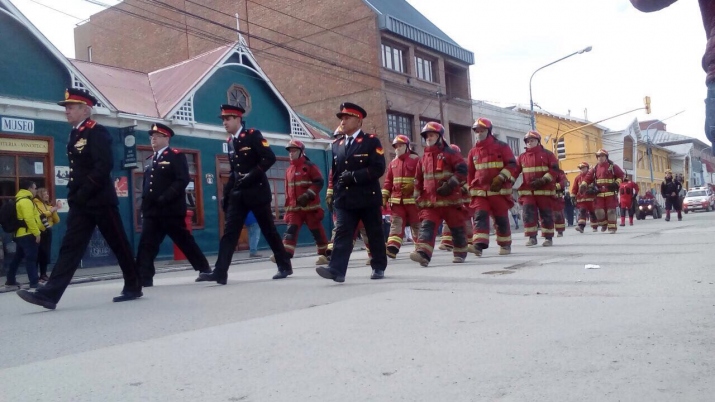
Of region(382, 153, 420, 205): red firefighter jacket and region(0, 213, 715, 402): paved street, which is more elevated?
region(382, 153, 420, 205): red firefighter jacket

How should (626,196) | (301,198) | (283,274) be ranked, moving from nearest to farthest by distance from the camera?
(283,274) < (301,198) < (626,196)

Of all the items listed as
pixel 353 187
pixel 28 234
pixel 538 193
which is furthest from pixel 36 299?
pixel 538 193

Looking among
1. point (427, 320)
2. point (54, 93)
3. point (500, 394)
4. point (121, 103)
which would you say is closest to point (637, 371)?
point (500, 394)

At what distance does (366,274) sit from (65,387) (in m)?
5.58

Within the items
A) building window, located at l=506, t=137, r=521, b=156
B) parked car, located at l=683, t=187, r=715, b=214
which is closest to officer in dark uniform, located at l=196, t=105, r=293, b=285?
building window, located at l=506, t=137, r=521, b=156

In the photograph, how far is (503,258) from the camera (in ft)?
33.6

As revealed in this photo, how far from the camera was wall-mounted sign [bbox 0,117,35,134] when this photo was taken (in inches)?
671

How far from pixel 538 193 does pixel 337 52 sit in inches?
965

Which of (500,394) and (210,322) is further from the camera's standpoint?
(210,322)

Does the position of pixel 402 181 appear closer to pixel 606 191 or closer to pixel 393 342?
A: pixel 393 342

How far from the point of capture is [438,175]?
10.1m

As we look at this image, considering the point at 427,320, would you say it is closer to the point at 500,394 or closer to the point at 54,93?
the point at 500,394

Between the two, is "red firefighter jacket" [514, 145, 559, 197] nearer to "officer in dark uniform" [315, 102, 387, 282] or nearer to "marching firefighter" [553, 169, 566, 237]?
"marching firefighter" [553, 169, 566, 237]

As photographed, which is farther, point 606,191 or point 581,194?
point 581,194
